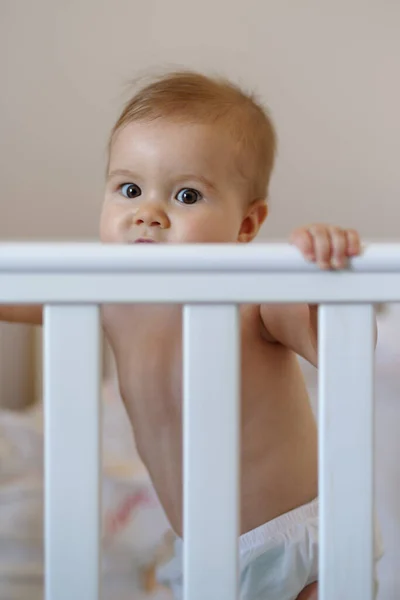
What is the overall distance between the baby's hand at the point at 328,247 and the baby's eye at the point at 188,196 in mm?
310

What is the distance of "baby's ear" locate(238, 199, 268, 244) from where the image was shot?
0.92 metres

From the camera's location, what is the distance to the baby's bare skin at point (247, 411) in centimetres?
84

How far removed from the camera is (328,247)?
1.64 ft

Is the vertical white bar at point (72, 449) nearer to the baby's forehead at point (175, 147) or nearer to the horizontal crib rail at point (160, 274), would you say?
the horizontal crib rail at point (160, 274)

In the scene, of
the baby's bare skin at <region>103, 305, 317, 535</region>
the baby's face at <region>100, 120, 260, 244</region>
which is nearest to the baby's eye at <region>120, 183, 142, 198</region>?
the baby's face at <region>100, 120, 260, 244</region>

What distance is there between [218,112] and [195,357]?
0.43 m

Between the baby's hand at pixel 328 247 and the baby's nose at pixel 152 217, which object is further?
the baby's nose at pixel 152 217

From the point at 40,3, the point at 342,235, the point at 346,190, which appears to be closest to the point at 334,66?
the point at 346,190

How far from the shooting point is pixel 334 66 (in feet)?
5.47

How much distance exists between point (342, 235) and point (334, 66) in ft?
4.05

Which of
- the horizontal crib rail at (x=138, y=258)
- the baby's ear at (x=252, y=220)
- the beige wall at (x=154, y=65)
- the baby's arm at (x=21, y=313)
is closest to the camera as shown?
the horizontal crib rail at (x=138, y=258)

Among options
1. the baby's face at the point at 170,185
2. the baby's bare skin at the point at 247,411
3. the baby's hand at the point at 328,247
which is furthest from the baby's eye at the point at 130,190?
the baby's hand at the point at 328,247

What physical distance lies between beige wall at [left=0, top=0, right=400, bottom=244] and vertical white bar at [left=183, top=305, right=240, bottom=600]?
45.8 inches

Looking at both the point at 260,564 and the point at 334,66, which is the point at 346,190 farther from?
the point at 260,564
